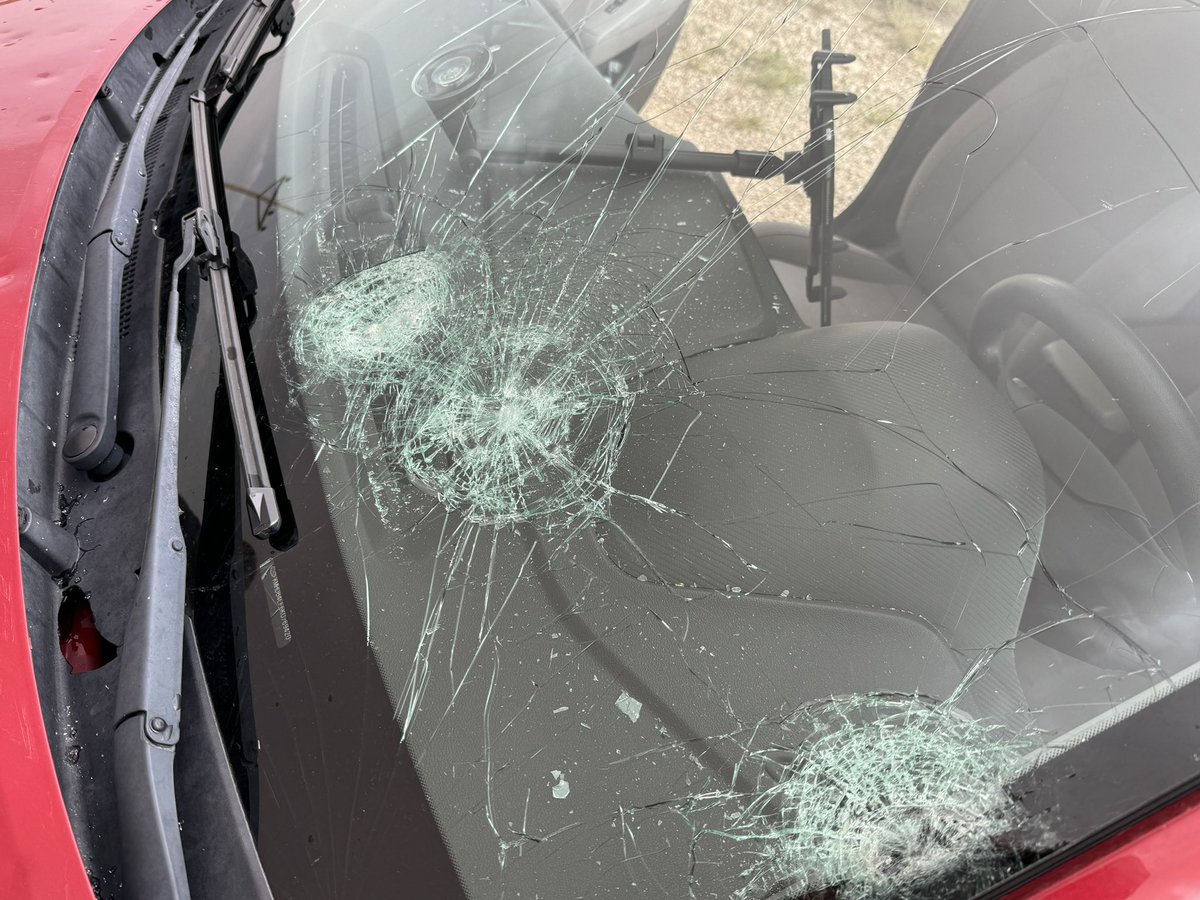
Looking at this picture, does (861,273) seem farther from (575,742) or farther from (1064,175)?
(575,742)

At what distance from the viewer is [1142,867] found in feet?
2.73

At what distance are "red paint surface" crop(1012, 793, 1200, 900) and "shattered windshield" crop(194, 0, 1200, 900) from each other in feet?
0.12

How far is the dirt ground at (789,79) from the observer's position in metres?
1.25

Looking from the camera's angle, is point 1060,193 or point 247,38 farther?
point 247,38

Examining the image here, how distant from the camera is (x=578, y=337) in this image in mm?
1240

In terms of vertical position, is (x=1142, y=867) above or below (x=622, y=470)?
below

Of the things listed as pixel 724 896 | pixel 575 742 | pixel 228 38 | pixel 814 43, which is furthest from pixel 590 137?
pixel 724 896

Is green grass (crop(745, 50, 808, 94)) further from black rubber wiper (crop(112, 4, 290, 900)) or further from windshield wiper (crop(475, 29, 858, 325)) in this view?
black rubber wiper (crop(112, 4, 290, 900))

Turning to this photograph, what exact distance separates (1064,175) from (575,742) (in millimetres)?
997

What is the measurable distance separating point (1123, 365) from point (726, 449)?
493 millimetres

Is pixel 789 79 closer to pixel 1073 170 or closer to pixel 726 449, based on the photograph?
pixel 1073 170

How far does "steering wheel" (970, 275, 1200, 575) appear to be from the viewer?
981mm

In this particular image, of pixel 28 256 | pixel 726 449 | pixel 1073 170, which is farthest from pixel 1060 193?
pixel 28 256

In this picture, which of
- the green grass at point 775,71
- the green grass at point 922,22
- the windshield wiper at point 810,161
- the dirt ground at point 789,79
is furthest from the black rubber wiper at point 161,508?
the green grass at point 922,22
